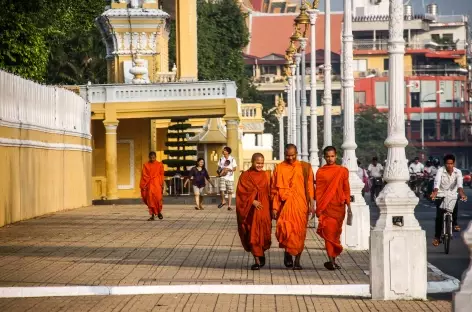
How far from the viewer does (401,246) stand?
17.1 metres

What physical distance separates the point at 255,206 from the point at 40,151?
17305 millimetres

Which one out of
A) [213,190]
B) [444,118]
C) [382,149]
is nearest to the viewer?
[213,190]

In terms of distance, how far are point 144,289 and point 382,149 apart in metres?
131

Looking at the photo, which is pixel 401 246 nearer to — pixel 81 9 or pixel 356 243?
pixel 356 243

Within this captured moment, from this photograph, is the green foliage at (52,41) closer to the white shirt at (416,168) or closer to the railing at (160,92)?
the railing at (160,92)

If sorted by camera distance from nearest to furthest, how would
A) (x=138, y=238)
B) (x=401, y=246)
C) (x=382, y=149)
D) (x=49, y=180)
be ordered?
(x=401, y=246) → (x=138, y=238) → (x=49, y=180) → (x=382, y=149)

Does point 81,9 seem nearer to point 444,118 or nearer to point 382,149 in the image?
point 382,149

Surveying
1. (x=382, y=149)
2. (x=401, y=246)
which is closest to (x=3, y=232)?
(x=401, y=246)

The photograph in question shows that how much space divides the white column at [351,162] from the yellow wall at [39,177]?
742cm

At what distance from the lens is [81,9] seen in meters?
61.8

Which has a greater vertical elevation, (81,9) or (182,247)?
(81,9)

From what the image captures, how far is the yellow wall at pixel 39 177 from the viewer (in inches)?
1316

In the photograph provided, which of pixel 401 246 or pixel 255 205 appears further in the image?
pixel 255 205

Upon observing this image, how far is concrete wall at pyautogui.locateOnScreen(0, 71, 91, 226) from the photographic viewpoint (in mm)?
33531
